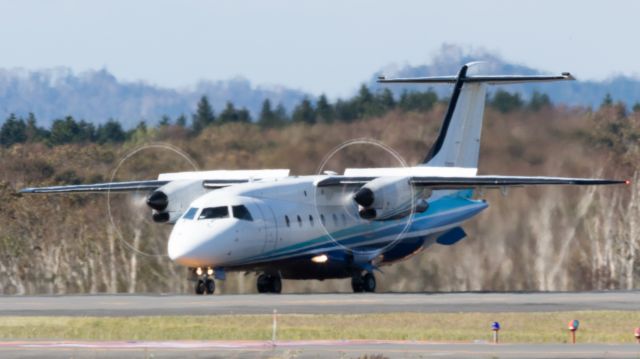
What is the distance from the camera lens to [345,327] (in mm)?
25609

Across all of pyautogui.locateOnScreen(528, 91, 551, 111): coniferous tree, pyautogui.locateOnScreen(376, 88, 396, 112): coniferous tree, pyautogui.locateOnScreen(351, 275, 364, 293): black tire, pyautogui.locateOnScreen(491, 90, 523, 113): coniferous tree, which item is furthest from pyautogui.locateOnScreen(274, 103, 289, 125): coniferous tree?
pyautogui.locateOnScreen(351, 275, 364, 293): black tire

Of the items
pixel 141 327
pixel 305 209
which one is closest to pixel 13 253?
pixel 305 209

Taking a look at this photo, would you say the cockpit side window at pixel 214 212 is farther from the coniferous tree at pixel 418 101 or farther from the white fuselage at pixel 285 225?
the coniferous tree at pixel 418 101

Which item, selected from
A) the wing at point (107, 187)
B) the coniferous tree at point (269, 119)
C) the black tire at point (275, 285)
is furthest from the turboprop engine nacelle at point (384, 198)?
the coniferous tree at point (269, 119)

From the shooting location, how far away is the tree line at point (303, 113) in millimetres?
44375

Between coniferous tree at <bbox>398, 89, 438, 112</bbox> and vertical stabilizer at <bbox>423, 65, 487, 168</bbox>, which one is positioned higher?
coniferous tree at <bbox>398, 89, 438, 112</bbox>

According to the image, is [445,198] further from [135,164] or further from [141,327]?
[141,327]

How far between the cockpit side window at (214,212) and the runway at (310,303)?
218 centimetres

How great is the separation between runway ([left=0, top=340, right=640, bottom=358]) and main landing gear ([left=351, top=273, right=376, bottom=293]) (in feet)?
54.9

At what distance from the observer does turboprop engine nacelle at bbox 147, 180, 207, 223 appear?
3784 cm

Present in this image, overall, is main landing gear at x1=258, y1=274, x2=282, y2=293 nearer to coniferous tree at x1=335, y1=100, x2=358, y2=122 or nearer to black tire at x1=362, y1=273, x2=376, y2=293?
black tire at x1=362, y1=273, x2=376, y2=293

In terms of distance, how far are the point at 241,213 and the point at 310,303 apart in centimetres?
518

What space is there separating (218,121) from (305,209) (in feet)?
39.9

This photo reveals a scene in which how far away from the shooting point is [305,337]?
23875 mm
